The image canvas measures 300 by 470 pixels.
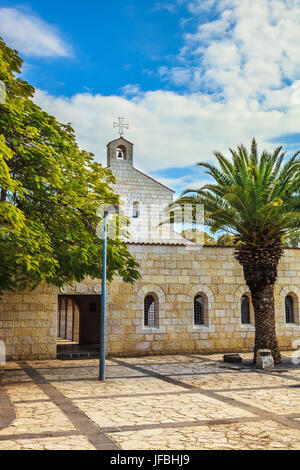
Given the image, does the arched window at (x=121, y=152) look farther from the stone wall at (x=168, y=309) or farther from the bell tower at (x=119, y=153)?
the stone wall at (x=168, y=309)

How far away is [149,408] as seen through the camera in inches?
284

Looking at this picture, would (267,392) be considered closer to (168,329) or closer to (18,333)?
(168,329)

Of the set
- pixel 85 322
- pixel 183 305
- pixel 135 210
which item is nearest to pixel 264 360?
pixel 183 305

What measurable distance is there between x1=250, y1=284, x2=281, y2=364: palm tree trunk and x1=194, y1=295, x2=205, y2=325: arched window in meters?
3.06

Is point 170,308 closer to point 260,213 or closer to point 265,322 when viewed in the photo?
point 265,322

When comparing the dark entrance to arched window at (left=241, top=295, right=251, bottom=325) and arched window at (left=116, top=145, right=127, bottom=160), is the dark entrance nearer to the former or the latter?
arched window at (left=241, top=295, right=251, bottom=325)

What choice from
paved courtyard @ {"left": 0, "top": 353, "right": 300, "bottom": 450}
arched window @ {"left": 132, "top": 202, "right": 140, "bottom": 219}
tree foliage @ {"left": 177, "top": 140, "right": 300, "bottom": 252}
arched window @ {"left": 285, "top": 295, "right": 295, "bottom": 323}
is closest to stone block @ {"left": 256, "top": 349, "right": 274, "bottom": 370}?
paved courtyard @ {"left": 0, "top": 353, "right": 300, "bottom": 450}

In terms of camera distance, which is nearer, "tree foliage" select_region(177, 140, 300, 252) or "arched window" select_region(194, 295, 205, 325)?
"tree foliage" select_region(177, 140, 300, 252)

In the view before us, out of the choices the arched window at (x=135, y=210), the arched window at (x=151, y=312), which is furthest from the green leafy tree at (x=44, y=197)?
the arched window at (x=135, y=210)

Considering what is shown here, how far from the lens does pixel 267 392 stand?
8.75 m

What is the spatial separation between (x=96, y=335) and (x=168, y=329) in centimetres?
699

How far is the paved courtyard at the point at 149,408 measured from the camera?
17.7 ft

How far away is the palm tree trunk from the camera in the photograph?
41.8 feet

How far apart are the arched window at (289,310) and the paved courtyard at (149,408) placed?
16.8 ft
